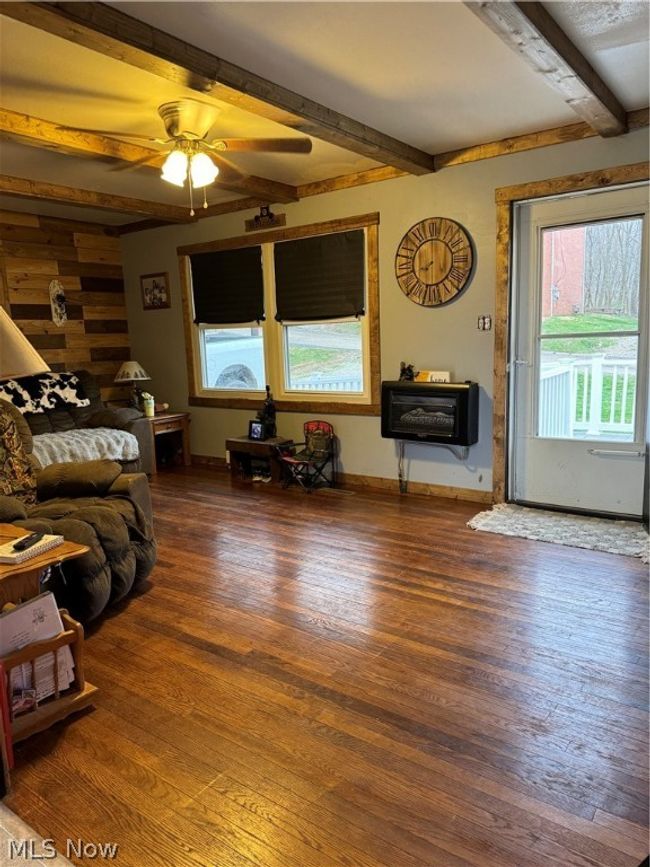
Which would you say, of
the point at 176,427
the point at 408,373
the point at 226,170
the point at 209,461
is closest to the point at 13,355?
the point at 226,170

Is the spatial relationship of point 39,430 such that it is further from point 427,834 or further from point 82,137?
point 427,834

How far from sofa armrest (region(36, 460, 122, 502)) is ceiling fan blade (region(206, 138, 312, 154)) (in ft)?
6.38

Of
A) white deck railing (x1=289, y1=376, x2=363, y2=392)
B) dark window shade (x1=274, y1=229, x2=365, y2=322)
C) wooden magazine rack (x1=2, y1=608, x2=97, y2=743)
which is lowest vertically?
wooden magazine rack (x1=2, y1=608, x2=97, y2=743)

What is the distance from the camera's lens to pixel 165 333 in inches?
260

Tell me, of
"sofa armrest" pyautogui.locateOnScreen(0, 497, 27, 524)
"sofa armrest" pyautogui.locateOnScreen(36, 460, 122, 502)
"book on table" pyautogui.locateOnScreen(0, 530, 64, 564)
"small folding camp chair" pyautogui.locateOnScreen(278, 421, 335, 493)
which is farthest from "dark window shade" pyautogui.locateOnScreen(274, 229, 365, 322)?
"book on table" pyautogui.locateOnScreen(0, 530, 64, 564)

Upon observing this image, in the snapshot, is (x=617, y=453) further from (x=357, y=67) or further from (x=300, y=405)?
(x=357, y=67)

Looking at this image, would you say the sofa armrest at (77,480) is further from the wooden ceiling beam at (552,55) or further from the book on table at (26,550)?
the wooden ceiling beam at (552,55)

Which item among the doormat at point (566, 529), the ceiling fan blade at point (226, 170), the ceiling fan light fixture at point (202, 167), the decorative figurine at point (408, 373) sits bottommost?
the doormat at point (566, 529)

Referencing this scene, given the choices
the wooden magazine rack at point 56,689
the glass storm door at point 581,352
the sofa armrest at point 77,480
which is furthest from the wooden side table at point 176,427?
the wooden magazine rack at point 56,689

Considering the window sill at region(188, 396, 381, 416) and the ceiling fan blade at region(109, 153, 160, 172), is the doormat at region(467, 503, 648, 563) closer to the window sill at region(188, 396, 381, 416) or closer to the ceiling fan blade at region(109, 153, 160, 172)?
the window sill at region(188, 396, 381, 416)

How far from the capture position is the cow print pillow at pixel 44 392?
5.32 metres

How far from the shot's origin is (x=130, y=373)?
6.34m

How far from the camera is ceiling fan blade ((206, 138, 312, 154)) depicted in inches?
127

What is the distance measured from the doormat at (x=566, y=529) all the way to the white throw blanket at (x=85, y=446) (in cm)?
314
